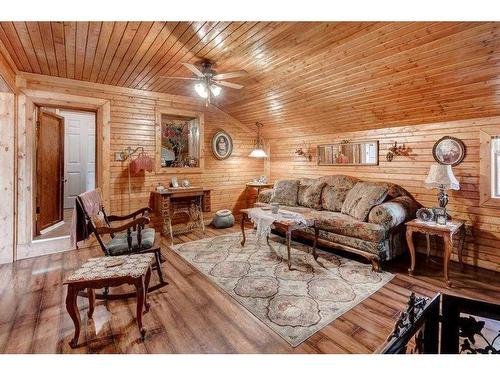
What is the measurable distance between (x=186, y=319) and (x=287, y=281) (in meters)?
1.16

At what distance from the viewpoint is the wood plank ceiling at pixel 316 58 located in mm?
2469

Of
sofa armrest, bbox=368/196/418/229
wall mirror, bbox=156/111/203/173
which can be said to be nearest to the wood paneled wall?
sofa armrest, bbox=368/196/418/229

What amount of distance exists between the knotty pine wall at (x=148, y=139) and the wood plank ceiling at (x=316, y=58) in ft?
0.77

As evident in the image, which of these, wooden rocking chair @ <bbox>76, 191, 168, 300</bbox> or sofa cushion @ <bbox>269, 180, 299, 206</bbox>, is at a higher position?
sofa cushion @ <bbox>269, 180, 299, 206</bbox>

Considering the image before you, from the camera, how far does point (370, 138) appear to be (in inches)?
173

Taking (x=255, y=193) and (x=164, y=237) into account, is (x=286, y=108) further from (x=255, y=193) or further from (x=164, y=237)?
(x=164, y=237)

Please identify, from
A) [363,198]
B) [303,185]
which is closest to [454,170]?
[363,198]

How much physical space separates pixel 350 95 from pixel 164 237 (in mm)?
3798

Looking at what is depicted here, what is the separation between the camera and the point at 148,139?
15.8 feet

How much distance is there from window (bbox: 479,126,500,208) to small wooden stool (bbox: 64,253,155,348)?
390cm

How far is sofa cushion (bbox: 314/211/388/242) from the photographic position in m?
3.21

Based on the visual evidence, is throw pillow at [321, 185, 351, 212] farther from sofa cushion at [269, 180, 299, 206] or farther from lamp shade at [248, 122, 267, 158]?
lamp shade at [248, 122, 267, 158]
